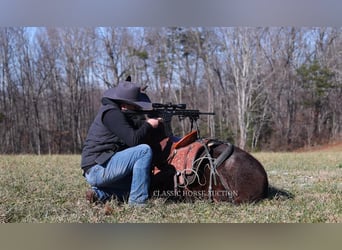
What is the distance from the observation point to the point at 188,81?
12.2 feet

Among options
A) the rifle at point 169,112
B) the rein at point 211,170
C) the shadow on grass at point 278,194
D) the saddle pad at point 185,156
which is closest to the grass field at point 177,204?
the shadow on grass at point 278,194

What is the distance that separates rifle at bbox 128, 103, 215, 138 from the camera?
301 centimetres

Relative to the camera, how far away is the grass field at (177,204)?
8.71 feet

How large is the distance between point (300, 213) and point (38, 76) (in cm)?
196

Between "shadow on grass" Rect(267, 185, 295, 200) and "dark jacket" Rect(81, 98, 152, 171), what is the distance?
2.77 feet

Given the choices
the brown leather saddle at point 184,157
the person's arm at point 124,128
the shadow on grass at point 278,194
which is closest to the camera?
the person's arm at point 124,128

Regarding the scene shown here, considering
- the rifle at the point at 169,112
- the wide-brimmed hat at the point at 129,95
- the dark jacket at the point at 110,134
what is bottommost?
the dark jacket at the point at 110,134

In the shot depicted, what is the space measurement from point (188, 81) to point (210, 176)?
1.00 metres

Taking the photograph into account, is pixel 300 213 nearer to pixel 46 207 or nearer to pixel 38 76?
pixel 46 207

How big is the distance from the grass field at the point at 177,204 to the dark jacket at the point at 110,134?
27cm

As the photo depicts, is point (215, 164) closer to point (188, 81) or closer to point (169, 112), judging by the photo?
point (169, 112)

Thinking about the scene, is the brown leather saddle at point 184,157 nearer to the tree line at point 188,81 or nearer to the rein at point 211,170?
the rein at point 211,170

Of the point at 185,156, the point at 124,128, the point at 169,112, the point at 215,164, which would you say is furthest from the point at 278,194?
the point at 124,128

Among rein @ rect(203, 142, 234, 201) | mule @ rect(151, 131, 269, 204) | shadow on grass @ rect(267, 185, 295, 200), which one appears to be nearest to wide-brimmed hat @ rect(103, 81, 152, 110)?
mule @ rect(151, 131, 269, 204)
